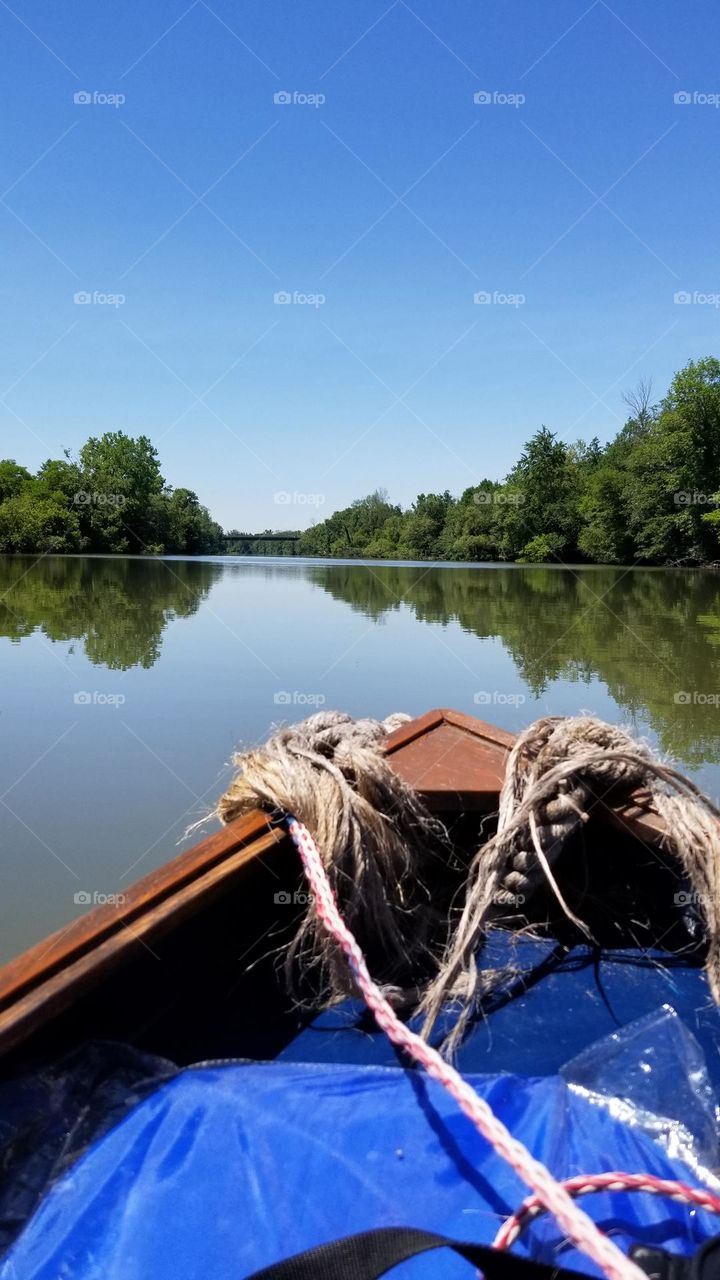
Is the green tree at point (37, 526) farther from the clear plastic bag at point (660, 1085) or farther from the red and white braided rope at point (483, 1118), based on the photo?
the clear plastic bag at point (660, 1085)

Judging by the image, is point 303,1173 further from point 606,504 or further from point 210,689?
point 606,504

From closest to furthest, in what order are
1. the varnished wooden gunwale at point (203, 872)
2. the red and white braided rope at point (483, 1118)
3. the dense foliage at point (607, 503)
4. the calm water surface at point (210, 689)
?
the red and white braided rope at point (483, 1118), the varnished wooden gunwale at point (203, 872), the calm water surface at point (210, 689), the dense foliage at point (607, 503)

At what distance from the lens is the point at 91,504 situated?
60.0 meters

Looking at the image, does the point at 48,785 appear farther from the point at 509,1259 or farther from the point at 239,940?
the point at 509,1259

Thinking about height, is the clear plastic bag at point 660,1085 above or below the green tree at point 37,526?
below

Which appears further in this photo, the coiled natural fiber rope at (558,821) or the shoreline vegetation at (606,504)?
the shoreline vegetation at (606,504)

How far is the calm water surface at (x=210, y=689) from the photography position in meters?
4.86

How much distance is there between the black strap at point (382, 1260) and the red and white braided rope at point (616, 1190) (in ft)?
0.34

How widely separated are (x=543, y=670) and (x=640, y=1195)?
29.9 feet

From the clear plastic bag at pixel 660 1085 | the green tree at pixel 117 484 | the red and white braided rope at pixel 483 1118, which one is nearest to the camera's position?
the red and white braided rope at pixel 483 1118

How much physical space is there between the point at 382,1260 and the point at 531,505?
57.7m

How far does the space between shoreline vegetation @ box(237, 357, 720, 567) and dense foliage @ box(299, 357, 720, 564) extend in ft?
0.23

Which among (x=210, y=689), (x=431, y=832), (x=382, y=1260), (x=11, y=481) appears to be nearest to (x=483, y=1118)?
Answer: (x=382, y=1260)

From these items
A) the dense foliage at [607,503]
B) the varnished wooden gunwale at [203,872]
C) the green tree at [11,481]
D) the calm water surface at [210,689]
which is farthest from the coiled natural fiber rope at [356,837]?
the green tree at [11,481]
